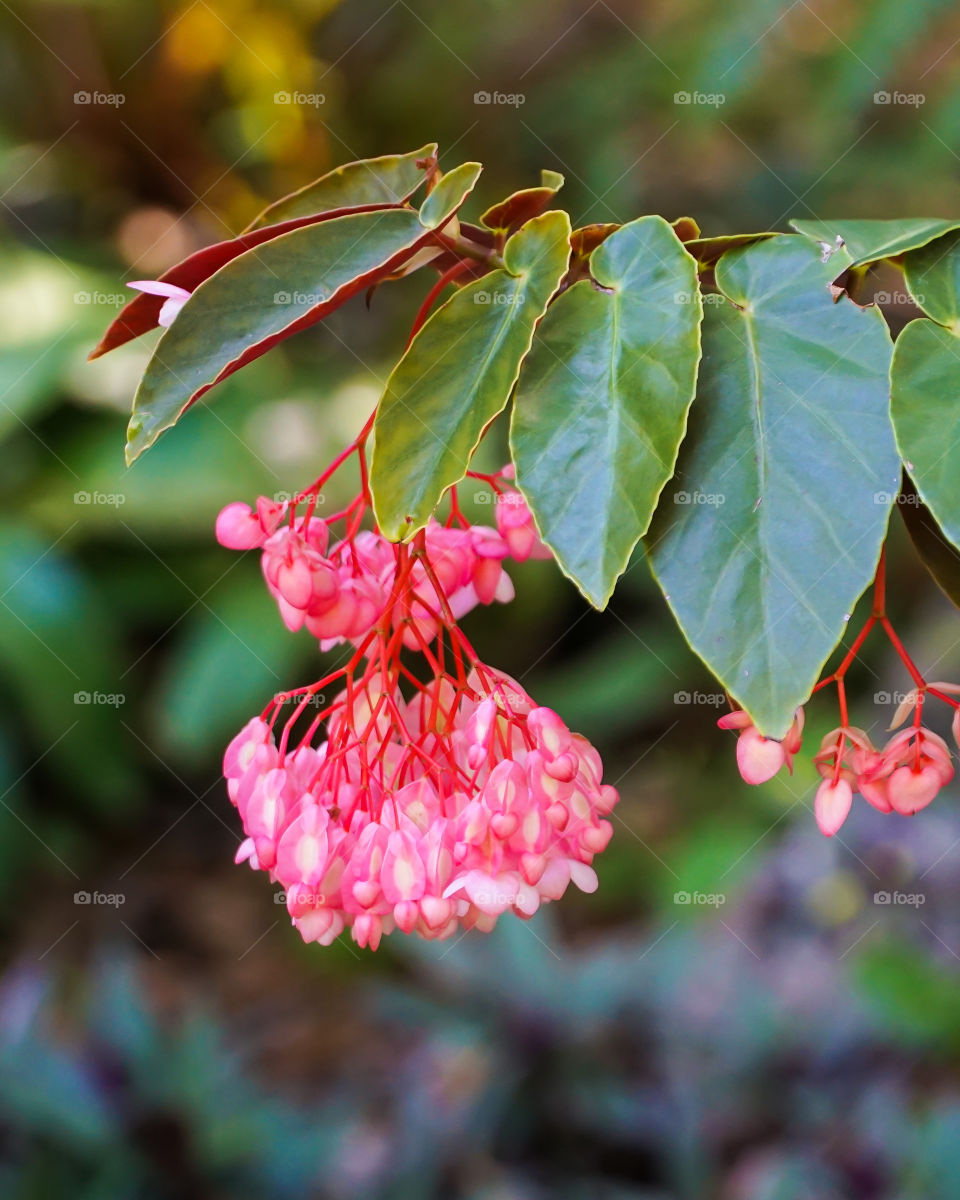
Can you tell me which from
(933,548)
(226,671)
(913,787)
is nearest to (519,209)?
(933,548)

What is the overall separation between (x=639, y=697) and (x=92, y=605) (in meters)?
1.27

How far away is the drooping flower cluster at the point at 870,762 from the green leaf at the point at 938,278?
152 millimetres

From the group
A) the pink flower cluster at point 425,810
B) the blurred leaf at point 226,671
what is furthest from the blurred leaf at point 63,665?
the pink flower cluster at point 425,810

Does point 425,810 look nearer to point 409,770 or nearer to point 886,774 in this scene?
point 409,770

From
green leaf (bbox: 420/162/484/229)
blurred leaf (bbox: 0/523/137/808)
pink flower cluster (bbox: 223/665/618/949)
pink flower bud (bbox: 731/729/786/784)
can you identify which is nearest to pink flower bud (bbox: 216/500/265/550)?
pink flower cluster (bbox: 223/665/618/949)

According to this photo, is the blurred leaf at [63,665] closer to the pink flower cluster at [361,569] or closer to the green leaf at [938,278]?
the pink flower cluster at [361,569]

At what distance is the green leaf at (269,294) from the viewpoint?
0.59 m

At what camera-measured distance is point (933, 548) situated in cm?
67

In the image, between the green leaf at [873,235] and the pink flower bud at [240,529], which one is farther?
the pink flower bud at [240,529]

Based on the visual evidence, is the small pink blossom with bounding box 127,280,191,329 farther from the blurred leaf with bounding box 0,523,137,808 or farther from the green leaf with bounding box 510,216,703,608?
the blurred leaf with bounding box 0,523,137,808

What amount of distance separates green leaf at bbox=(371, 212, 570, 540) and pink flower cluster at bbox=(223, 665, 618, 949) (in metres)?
0.16

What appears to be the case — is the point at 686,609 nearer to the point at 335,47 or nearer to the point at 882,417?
the point at 882,417

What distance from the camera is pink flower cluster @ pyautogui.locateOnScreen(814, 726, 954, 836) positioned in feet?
2.29

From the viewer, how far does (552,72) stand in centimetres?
336
